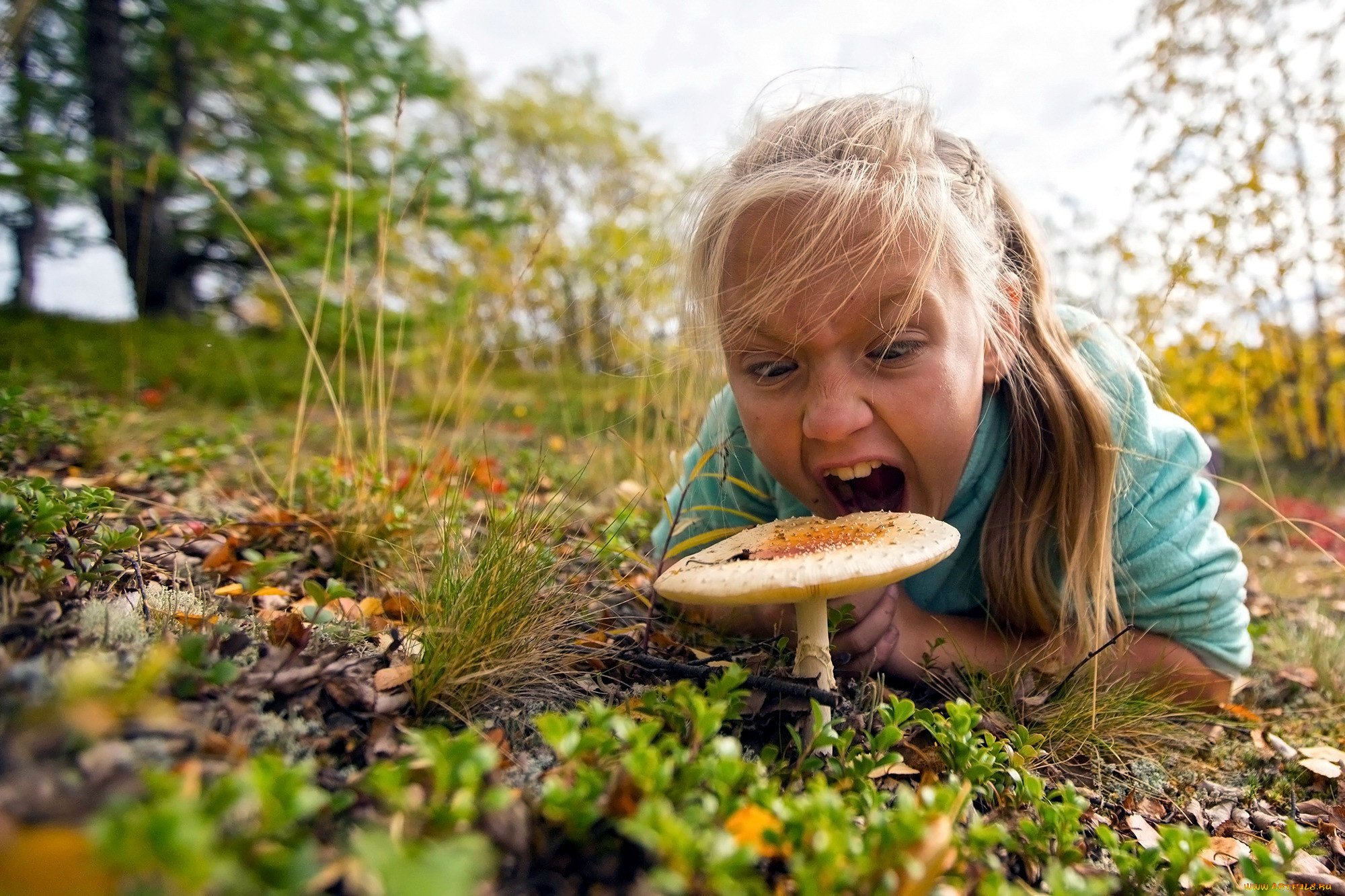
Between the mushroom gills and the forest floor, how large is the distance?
0.48 m

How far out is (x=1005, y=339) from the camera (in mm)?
1999

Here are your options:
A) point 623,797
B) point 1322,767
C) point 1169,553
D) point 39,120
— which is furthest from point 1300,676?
point 39,120

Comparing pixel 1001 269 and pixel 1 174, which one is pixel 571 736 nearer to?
pixel 1001 269

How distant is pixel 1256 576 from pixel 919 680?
109 inches

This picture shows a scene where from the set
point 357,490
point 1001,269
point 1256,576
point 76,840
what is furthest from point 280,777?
point 1256,576

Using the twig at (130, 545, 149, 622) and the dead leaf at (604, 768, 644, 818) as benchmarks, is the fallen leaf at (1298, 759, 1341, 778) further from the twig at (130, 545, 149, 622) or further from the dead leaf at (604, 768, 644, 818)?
the twig at (130, 545, 149, 622)

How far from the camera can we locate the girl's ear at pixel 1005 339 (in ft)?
6.50

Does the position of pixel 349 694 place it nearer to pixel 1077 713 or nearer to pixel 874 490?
pixel 874 490

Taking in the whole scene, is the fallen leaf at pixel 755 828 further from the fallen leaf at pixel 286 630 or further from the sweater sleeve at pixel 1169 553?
the sweater sleeve at pixel 1169 553

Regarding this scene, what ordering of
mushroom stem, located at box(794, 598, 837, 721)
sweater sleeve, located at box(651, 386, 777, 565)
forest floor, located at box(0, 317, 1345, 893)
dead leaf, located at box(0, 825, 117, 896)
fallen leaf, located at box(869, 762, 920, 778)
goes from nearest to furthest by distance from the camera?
dead leaf, located at box(0, 825, 117, 896)
forest floor, located at box(0, 317, 1345, 893)
fallen leaf, located at box(869, 762, 920, 778)
mushroom stem, located at box(794, 598, 837, 721)
sweater sleeve, located at box(651, 386, 777, 565)

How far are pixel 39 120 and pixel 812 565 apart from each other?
30.9ft

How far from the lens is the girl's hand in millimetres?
1702

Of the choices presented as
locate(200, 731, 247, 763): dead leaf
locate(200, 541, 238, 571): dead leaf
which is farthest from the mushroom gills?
locate(200, 541, 238, 571): dead leaf

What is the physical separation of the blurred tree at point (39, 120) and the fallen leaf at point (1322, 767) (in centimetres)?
466
